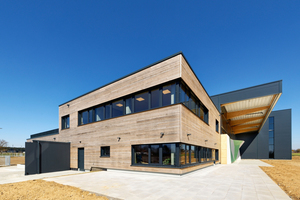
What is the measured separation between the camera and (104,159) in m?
13.4

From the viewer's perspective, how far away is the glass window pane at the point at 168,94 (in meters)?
10.3

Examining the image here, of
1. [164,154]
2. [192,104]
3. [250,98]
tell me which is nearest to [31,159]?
[164,154]

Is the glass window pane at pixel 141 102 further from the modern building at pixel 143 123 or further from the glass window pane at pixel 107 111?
the glass window pane at pixel 107 111

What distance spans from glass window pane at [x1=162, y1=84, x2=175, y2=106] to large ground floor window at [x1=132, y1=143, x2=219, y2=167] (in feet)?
8.15

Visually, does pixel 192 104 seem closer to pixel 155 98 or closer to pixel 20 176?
pixel 155 98

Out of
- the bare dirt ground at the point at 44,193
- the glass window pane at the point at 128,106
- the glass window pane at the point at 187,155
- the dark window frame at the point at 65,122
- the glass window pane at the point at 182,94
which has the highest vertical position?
the glass window pane at the point at 182,94

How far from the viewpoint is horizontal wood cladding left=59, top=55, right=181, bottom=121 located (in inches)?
407

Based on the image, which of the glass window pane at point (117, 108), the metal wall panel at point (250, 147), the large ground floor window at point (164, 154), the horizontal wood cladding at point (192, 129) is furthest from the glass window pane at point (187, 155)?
the metal wall panel at point (250, 147)

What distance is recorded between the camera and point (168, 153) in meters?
9.92

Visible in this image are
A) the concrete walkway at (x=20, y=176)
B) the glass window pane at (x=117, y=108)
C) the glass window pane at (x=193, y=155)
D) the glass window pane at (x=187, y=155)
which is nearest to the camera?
the concrete walkway at (x=20, y=176)

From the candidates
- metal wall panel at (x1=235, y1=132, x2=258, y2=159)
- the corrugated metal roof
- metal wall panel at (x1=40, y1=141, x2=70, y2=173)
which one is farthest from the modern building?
metal wall panel at (x1=235, y1=132, x2=258, y2=159)

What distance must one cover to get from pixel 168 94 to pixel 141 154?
4.26 metres

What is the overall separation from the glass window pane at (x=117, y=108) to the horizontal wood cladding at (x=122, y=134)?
429mm

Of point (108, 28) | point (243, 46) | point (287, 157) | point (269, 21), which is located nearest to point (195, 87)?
point (243, 46)
